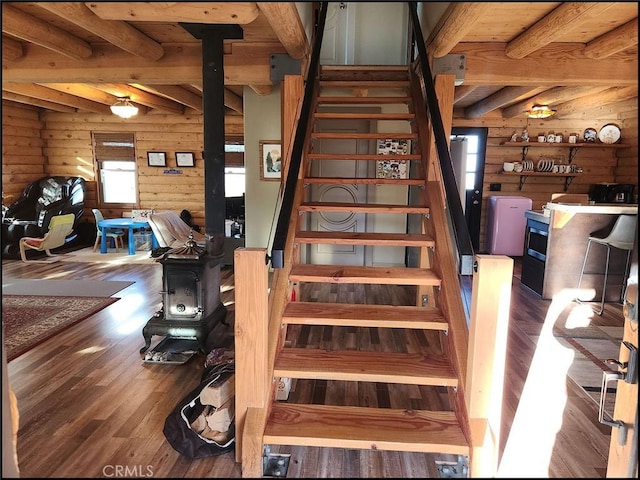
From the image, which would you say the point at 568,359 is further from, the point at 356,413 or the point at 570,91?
the point at 570,91

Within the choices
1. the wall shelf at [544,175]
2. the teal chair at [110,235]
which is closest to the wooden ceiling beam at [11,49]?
the teal chair at [110,235]

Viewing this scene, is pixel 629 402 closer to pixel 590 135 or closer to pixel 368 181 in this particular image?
pixel 368 181

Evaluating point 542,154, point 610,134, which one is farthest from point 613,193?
point 542,154

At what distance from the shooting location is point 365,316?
227 centimetres

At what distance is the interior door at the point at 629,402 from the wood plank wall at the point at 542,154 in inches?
254

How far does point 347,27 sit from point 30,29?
3477mm

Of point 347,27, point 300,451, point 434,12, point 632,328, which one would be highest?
point 347,27

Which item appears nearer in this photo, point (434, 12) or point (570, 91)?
point (434, 12)

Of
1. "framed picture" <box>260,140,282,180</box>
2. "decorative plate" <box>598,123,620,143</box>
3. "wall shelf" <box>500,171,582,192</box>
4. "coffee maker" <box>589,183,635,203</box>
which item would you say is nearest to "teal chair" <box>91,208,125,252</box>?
"framed picture" <box>260,140,282,180</box>

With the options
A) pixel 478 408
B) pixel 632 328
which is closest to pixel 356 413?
pixel 478 408

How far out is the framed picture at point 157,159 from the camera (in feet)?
27.2

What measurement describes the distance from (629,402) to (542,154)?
692cm

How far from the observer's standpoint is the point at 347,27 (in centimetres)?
539

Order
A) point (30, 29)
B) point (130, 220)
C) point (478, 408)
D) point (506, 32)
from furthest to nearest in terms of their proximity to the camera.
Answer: point (130, 220) → point (506, 32) → point (30, 29) → point (478, 408)
